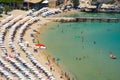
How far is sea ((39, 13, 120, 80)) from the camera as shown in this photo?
54031 millimetres

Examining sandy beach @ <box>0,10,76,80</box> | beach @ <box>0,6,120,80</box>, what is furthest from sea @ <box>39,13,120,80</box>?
sandy beach @ <box>0,10,76,80</box>

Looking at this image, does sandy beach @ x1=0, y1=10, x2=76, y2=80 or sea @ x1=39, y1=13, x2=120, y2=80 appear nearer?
sandy beach @ x1=0, y1=10, x2=76, y2=80

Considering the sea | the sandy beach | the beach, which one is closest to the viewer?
the sandy beach

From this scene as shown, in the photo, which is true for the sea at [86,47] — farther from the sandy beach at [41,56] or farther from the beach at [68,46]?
the sandy beach at [41,56]

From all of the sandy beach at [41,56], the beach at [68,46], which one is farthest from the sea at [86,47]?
the sandy beach at [41,56]

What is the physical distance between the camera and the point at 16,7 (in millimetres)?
83375

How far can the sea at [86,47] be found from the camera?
177 ft

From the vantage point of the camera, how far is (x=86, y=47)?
6341cm

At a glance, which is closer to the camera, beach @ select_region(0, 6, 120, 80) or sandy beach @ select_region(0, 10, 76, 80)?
sandy beach @ select_region(0, 10, 76, 80)

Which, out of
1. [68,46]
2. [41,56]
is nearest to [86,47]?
[68,46]

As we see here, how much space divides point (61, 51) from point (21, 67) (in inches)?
460

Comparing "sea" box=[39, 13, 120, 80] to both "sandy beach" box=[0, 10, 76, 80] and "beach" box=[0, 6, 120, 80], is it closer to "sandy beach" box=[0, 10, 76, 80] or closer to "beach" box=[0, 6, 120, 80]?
"beach" box=[0, 6, 120, 80]

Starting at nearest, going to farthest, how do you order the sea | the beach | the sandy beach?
the sandy beach
the beach
the sea

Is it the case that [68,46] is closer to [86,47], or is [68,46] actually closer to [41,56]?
[86,47]
